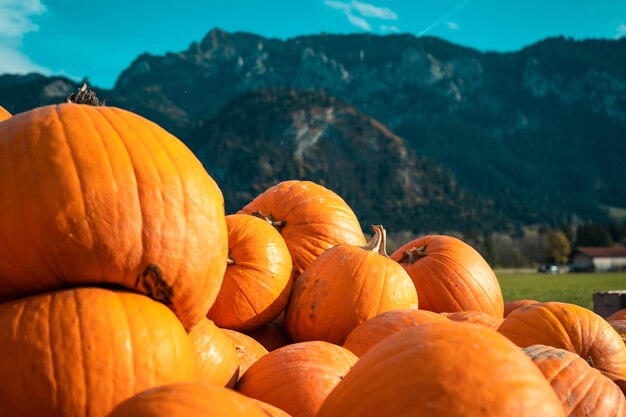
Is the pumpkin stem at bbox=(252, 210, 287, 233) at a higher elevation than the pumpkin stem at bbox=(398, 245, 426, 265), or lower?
higher

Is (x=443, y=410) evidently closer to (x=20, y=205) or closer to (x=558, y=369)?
(x=558, y=369)

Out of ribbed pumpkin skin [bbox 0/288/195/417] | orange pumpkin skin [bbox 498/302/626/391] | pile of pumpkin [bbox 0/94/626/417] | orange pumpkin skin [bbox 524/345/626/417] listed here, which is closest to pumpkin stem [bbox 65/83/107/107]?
pile of pumpkin [bbox 0/94/626/417]

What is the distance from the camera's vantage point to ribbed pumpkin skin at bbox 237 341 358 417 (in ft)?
7.25

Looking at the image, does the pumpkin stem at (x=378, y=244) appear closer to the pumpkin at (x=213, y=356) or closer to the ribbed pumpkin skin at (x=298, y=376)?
the ribbed pumpkin skin at (x=298, y=376)

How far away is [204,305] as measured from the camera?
6.91ft

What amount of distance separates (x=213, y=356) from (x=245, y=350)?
453 mm

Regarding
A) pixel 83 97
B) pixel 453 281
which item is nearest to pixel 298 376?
pixel 83 97

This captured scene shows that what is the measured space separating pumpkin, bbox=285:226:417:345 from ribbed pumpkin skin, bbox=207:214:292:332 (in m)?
0.16

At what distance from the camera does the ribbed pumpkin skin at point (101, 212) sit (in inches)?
70.5

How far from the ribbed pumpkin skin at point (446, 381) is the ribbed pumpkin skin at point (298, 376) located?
656 mm

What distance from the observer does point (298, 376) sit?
2283 millimetres

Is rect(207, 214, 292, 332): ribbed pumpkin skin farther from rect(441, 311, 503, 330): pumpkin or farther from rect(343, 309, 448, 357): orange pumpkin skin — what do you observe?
rect(441, 311, 503, 330): pumpkin

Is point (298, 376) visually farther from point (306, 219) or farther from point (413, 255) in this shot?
point (413, 255)

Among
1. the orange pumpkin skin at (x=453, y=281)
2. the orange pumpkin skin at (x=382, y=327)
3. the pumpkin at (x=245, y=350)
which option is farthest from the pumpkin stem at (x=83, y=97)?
the orange pumpkin skin at (x=453, y=281)
